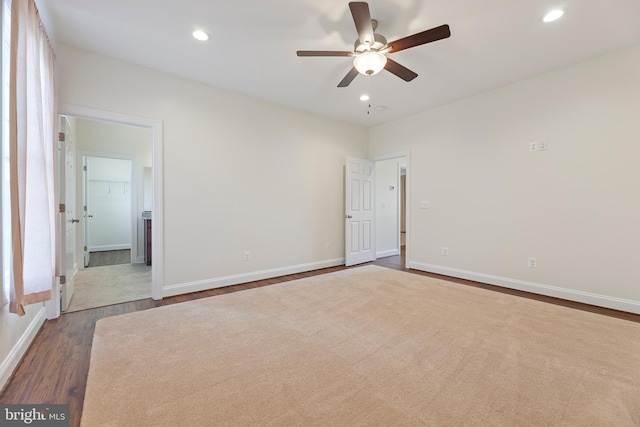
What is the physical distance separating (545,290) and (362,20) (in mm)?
3754

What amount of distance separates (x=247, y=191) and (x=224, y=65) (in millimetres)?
1643

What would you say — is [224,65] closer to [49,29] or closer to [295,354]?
[49,29]

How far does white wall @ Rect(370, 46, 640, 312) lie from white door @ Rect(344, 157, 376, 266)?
114 centimetres

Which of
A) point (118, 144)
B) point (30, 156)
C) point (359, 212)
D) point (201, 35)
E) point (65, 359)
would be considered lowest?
point (65, 359)

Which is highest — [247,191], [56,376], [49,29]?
[49,29]

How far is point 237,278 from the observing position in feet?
12.8

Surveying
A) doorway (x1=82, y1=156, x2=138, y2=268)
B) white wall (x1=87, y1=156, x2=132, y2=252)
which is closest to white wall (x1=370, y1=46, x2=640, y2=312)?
doorway (x1=82, y1=156, x2=138, y2=268)

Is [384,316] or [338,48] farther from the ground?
[338,48]

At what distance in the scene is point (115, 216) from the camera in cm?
715

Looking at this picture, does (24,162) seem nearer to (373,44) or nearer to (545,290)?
(373,44)

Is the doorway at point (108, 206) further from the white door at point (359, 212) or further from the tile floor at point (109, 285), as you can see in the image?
the white door at point (359, 212)

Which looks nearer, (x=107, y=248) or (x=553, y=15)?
(x=553, y=15)

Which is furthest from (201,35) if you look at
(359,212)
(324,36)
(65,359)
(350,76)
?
(359,212)

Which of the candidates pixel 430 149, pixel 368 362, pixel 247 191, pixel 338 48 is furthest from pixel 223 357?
pixel 430 149
